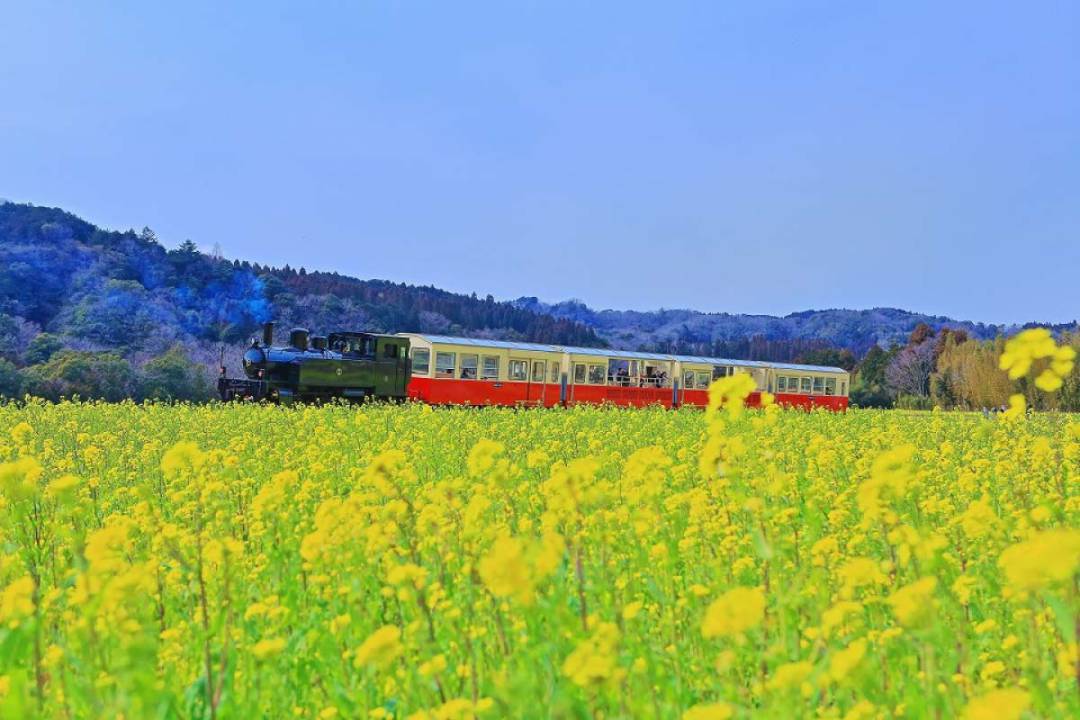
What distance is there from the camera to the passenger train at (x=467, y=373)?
68.3ft

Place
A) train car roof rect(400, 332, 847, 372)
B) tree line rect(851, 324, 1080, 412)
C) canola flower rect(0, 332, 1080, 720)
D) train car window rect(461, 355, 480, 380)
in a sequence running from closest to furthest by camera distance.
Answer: canola flower rect(0, 332, 1080, 720) < train car window rect(461, 355, 480, 380) < train car roof rect(400, 332, 847, 372) < tree line rect(851, 324, 1080, 412)

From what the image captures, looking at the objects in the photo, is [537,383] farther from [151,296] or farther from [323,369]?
[151,296]

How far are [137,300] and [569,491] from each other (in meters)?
67.2

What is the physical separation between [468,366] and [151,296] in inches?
1962

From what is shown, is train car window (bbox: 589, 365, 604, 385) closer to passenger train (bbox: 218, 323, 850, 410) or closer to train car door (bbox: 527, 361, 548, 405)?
passenger train (bbox: 218, 323, 850, 410)

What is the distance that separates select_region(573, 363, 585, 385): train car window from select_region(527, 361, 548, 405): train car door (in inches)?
47.3

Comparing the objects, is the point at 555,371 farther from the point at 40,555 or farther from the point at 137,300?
the point at 137,300

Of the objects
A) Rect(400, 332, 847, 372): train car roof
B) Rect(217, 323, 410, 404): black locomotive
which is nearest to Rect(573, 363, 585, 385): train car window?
Rect(400, 332, 847, 372): train car roof

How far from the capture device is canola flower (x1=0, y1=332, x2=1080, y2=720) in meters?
2.04

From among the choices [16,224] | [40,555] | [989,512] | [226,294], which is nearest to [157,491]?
[40,555]

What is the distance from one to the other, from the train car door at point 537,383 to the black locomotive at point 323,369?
4.29 m

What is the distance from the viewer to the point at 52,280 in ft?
214

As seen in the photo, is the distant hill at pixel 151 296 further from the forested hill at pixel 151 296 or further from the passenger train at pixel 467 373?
the passenger train at pixel 467 373

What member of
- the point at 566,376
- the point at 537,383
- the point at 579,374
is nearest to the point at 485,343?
the point at 537,383
